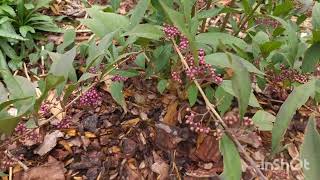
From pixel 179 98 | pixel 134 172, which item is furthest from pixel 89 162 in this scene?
pixel 179 98

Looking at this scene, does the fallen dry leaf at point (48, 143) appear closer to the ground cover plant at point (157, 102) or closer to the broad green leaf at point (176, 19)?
the ground cover plant at point (157, 102)

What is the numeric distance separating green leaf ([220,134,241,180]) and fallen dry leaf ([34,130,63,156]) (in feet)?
2.65

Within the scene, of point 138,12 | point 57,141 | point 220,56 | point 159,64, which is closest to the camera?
point 220,56

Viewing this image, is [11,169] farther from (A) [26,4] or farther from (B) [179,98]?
(A) [26,4]

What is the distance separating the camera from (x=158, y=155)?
161 centimetres

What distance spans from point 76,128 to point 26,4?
876mm

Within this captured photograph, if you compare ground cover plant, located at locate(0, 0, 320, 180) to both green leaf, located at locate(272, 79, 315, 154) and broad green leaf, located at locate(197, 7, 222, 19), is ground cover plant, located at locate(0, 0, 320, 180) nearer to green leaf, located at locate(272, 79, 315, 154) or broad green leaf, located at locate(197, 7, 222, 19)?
broad green leaf, located at locate(197, 7, 222, 19)

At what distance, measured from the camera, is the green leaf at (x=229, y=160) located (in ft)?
3.18

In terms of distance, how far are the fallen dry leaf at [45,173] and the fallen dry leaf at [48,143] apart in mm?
63

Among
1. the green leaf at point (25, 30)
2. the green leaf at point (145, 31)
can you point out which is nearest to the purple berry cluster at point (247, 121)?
the green leaf at point (145, 31)

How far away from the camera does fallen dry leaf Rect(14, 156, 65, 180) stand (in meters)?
1.52

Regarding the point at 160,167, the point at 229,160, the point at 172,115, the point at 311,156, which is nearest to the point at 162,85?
the point at 172,115

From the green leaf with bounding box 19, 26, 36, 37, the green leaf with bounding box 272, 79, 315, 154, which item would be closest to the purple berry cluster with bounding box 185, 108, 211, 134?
the green leaf with bounding box 272, 79, 315, 154

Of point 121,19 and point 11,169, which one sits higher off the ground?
point 121,19
